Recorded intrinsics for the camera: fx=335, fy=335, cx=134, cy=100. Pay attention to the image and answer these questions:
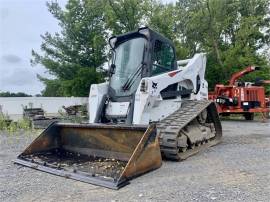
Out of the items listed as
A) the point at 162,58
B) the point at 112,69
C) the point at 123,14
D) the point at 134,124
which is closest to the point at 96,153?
the point at 134,124

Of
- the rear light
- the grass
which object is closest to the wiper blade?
the rear light

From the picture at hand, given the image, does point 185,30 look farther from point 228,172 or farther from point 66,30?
point 228,172

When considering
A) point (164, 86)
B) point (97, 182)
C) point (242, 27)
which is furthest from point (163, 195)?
point (242, 27)

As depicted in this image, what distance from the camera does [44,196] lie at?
383cm

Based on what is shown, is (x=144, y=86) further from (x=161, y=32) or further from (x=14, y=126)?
(x=161, y=32)

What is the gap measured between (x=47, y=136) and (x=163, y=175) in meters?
2.42

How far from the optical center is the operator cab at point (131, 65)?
6.26m

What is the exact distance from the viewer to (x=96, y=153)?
18.2 ft

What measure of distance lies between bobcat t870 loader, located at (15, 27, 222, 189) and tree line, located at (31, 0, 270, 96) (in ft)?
49.0

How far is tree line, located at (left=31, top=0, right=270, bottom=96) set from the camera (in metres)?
22.5

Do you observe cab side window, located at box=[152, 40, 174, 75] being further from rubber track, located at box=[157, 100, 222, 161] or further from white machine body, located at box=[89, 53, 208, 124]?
rubber track, located at box=[157, 100, 222, 161]

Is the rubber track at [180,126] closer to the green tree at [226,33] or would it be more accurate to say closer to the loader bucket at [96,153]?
the loader bucket at [96,153]

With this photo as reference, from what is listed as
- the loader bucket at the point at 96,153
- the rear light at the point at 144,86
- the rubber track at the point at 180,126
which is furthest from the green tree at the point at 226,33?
the loader bucket at the point at 96,153

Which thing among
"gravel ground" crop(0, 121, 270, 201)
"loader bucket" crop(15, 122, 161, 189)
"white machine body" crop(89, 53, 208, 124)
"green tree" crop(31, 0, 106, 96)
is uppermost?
"green tree" crop(31, 0, 106, 96)
